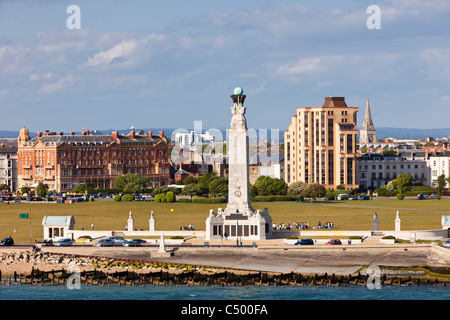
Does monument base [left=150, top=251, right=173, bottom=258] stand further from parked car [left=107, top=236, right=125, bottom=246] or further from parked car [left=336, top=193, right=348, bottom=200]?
parked car [left=336, top=193, right=348, bottom=200]

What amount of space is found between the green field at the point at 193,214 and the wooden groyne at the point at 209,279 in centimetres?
2451

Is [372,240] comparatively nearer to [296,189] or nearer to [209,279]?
[209,279]

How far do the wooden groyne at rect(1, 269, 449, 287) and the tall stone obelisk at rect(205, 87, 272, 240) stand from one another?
2062 centimetres

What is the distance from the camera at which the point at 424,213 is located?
484 ft

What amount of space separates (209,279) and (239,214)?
25.7 meters

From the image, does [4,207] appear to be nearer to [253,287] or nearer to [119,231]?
[119,231]

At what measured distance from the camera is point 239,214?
11375 centimetres

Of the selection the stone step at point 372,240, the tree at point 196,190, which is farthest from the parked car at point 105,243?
the tree at point 196,190

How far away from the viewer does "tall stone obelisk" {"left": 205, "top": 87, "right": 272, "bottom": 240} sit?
370 feet

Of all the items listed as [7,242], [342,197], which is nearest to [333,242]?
[7,242]

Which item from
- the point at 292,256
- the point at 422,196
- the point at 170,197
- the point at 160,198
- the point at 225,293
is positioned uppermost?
the point at 170,197

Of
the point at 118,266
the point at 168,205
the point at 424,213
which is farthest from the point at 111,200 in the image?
the point at 118,266
